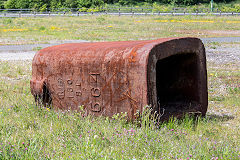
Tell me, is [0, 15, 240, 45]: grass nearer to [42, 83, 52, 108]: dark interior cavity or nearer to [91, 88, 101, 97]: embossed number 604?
[42, 83, 52, 108]: dark interior cavity

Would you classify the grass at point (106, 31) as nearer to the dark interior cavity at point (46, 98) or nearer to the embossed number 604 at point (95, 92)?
Result: the dark interior cavity at point (46, 98)

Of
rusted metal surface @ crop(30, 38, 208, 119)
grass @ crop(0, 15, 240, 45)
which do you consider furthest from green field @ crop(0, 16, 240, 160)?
grass @ crop(0, 15, 240, 45)

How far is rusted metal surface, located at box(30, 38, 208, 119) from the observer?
10.1 feet

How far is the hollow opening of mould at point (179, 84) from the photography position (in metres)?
3.71

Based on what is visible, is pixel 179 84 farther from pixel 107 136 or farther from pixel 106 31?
pixel 106 31

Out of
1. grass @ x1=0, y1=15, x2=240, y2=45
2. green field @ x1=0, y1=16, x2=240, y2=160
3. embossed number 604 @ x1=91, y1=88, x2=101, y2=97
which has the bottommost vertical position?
grass @ x1=0, y1=15, x2=240, y2=45

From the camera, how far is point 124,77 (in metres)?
3.15

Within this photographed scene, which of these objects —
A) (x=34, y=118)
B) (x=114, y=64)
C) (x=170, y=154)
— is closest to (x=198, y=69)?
(x=114, y=64)

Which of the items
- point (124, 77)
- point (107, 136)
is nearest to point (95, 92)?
point (124, 77)

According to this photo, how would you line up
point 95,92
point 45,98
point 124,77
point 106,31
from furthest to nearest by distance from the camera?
point 106,31 → point 45,98 → point 95,92 → point 124,77

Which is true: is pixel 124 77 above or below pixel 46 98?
above

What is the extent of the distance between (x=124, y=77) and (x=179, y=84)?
1.06 metres

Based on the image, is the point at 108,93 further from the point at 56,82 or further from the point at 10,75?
the point at 10,75

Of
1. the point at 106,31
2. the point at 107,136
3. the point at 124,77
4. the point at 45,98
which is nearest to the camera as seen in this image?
the point at 107,136
